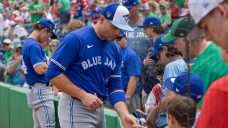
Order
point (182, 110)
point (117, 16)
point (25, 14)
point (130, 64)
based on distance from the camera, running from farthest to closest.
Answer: point (25, 14)
point (130, 64)
point (117, 16)
point (182, 110)

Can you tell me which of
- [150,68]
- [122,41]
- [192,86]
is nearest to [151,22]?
[122,41]

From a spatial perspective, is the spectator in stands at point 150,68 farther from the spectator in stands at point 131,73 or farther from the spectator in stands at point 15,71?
the spectator in stands at point 15,71

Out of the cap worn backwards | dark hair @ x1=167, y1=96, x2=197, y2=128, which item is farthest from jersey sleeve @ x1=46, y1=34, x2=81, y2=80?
dark hair @ x1=167, y1=96, x2=197, y2=128

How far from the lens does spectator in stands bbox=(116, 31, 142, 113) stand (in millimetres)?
7219

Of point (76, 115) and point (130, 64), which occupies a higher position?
point (130, 64)

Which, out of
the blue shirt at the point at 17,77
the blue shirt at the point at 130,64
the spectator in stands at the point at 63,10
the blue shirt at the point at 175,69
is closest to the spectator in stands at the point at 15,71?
the blue shirt at the point at 17,77

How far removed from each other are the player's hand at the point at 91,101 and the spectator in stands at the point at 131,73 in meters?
2.44

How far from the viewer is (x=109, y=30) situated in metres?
4.79

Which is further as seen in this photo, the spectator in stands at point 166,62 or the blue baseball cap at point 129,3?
the blue baseball cap at point 129,3

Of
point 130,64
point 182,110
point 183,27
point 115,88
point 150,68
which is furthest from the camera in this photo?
point 130,64

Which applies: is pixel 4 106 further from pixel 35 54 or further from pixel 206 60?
pixel 206 60

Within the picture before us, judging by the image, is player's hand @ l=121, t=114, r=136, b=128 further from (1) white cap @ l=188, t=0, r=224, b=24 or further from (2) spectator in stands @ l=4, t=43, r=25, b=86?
(2) spectator in stands @ l=4, t=43, r=25, b=86

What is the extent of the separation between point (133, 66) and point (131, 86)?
0.27 metres

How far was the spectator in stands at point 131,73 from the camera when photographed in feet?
23.7
